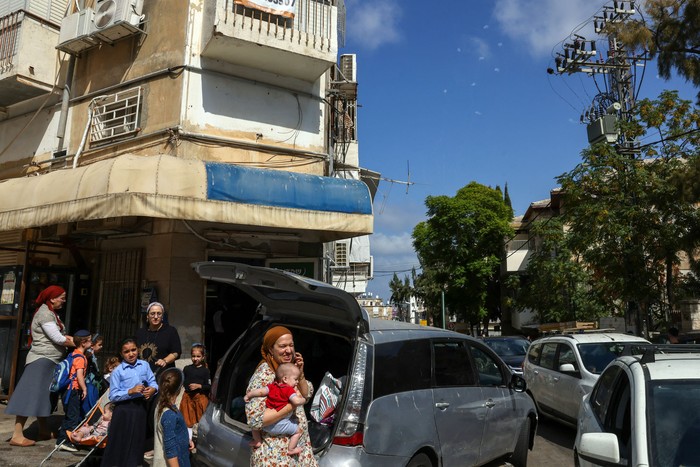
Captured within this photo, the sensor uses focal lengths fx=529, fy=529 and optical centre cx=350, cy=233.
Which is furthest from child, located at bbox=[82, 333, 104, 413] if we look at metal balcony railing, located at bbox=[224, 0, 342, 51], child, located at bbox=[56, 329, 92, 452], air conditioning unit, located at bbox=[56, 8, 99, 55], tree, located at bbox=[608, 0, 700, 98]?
tree, located at bbox=[608, 0, 700, 98]

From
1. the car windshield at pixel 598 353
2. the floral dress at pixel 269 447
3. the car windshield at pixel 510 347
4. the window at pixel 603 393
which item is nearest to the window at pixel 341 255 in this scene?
the car windshield at pixel 510 347

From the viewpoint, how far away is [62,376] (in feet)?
21.4

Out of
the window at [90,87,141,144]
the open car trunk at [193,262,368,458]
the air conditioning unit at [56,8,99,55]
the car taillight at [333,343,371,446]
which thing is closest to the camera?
the car taillight at [333,343,371,446]

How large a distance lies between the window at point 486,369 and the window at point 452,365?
0.20 metres

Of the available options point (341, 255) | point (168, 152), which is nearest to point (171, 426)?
point (168, 152)

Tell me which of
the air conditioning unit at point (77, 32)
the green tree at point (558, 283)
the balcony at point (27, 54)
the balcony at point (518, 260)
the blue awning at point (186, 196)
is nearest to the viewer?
the blue awning at point (186, 196)

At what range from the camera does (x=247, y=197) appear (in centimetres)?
852

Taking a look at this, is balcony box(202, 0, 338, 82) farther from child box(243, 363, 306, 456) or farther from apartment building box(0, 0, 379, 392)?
child box(243, 363, 306, 456)

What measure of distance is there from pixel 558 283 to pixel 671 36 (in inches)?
519

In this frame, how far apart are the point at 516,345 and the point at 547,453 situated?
7.51 meters

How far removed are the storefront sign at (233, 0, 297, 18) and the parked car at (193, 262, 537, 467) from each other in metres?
7.08

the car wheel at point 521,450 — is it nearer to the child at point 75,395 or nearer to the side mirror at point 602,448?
the side mirror at point 602,448

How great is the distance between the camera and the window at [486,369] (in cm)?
548

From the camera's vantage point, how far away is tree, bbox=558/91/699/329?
13.2 m
